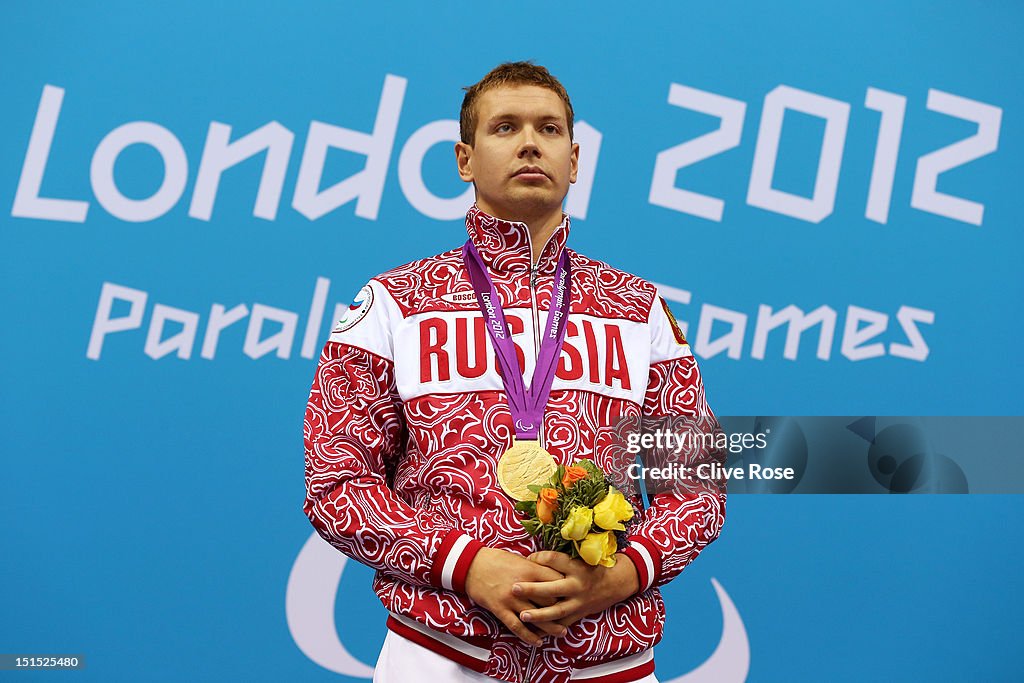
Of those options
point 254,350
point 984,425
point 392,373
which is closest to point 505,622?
point 392,373

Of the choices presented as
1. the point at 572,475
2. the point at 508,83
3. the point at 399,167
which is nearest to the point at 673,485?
the point at 572,475

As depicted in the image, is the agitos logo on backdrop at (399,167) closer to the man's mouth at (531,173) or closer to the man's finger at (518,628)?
the man's mouth at (531,173)

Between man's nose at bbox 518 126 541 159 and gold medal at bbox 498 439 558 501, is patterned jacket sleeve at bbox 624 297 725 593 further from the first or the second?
man's nose at bbox 518 126 541 159

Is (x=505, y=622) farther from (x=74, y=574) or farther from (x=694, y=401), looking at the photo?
(x=74, y=574)

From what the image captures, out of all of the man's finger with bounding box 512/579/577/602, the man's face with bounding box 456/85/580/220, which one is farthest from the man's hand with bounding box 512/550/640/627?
the man's face with bounding box 456/85/580/220

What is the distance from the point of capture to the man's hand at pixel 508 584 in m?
1.28

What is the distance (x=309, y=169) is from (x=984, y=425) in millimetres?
1747

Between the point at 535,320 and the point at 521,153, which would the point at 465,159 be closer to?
the point at 521,153

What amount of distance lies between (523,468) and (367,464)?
221mm

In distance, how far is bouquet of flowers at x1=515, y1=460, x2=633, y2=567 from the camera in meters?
1.26

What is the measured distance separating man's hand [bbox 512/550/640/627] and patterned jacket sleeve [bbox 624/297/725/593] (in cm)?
4

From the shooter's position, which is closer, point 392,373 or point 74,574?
point 392,373

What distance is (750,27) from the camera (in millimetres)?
2625

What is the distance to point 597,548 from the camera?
1.26 meters
